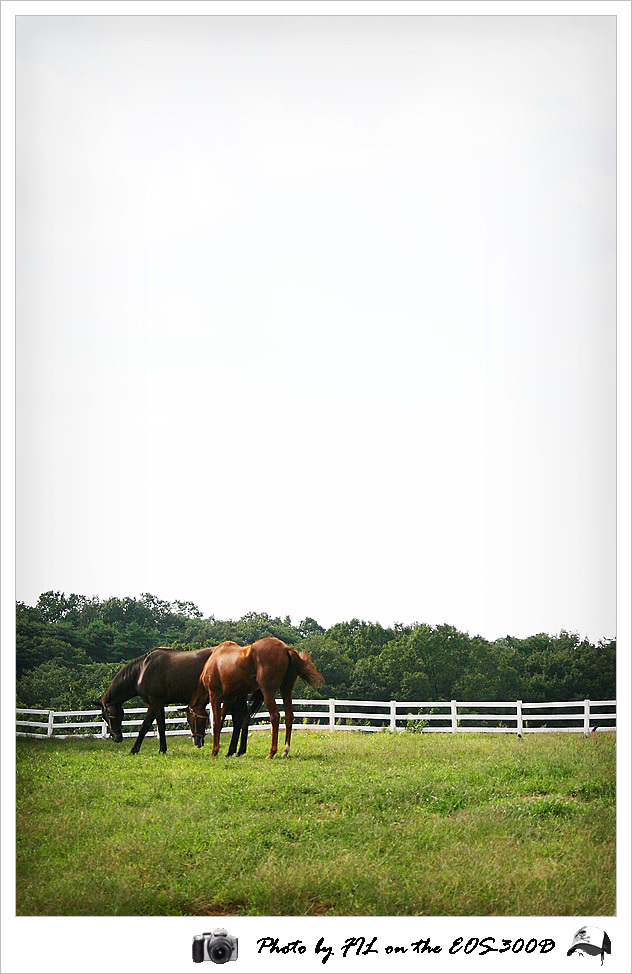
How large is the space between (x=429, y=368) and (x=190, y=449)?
171cm

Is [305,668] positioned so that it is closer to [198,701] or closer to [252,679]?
[252,679]

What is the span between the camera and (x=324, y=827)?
4.50 m

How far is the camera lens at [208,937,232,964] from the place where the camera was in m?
4.12

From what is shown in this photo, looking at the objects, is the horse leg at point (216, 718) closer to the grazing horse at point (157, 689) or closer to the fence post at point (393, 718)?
the grazing horse at point (157, 689)

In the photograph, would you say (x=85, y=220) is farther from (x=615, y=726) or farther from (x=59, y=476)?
(x=615, y=726)

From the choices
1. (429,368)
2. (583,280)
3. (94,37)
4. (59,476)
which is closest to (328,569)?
(429,368)

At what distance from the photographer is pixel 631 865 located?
4543 millimetres

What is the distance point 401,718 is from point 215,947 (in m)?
1.71

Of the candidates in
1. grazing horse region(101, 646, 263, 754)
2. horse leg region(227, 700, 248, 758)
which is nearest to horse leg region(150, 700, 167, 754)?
grazing horse region(101, 646, 263, 754)

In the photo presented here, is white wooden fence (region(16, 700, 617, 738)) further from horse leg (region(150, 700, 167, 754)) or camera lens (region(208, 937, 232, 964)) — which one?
camera lens (region(208, 937, 232, 964))

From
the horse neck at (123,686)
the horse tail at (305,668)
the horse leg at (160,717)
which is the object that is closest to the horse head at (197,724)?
the horse leg at (160,717)

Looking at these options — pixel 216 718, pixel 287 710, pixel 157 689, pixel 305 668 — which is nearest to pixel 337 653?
pixel 305 668

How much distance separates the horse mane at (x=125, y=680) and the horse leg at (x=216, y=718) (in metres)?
0.51

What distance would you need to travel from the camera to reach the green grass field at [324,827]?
4324 millimetres
